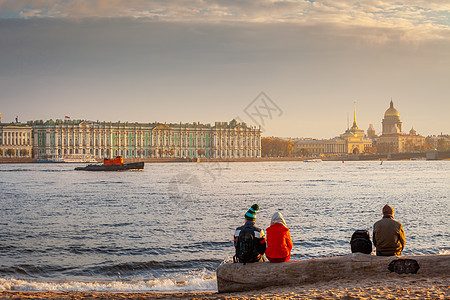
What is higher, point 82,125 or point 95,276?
point 82,125

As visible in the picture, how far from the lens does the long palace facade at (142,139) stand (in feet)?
403

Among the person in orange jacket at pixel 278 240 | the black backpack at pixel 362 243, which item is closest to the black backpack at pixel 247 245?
the person in orange jacket at pixel 278 240

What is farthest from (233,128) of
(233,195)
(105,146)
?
(233,195)

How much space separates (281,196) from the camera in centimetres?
2828

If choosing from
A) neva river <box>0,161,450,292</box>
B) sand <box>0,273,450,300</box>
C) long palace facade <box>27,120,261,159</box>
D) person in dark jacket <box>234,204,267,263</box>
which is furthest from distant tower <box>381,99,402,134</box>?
person in dark jacket <box>234,204,267,263</box>

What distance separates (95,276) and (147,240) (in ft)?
12.4

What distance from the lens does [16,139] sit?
121812 mm

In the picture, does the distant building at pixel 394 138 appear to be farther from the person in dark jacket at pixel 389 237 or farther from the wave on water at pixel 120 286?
the person in dark jacket at pixel 389 237

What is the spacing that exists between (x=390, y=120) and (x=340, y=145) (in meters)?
30.5

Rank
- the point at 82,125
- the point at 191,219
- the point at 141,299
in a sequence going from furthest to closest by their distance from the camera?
the point at 82,125 → the point at 191,219 → the point at 141,299

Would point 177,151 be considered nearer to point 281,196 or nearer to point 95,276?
point 281,196

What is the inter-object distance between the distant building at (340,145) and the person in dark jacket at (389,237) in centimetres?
16203

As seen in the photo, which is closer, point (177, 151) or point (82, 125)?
point (82, 125)

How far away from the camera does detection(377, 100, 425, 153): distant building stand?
17280cm
